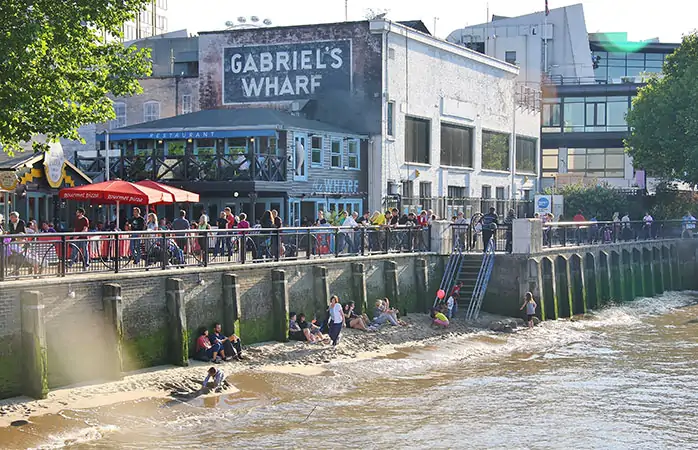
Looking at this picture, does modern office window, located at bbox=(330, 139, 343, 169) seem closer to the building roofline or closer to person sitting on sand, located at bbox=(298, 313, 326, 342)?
the building roofline

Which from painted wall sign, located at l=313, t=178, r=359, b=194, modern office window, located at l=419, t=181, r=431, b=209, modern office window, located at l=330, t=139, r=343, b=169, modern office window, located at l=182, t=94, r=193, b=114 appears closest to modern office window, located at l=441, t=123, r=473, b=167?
modern office window, located at l=419, t=181, r=431, b=209

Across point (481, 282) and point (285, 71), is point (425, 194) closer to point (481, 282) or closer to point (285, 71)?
point (285, 71)

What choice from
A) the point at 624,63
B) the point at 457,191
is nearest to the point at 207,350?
the point at 457,191

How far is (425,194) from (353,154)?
5911 millimetres

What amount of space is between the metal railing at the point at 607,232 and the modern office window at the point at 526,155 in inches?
361

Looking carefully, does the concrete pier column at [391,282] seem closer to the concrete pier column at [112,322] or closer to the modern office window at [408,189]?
the concrete pier column at [112,322]

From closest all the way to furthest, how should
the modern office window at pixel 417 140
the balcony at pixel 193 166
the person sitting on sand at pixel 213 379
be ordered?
the person sitting on sand at pixel 213 379 → the balcony at pixel 193 166 → the modern office window at pixel 417 140

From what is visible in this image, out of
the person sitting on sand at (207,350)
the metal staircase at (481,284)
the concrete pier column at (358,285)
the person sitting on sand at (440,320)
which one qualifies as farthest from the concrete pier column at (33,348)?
the metal staircase at (481,284)

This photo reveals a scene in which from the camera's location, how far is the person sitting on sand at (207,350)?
86.8 ft

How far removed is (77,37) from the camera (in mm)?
24844

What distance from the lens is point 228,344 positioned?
27.0 metres

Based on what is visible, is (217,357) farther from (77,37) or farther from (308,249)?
(77,37)

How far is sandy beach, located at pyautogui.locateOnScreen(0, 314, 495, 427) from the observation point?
22016 mm

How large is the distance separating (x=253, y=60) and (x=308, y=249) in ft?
65.1
